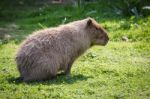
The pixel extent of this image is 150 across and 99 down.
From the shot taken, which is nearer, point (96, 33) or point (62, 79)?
point (62, 79)

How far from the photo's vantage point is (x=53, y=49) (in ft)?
28.1

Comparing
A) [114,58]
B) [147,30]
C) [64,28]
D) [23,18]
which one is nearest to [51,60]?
[64,28]

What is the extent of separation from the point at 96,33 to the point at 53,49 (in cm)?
121

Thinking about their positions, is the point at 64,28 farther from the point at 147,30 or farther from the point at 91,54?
the point at 147,30

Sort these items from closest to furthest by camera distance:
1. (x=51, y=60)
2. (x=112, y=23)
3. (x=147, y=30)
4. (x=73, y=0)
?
1. (x=51, y=60)
2. (x=147, y=30)
3. (x=112, y=23)
4. (x=73, y=0)

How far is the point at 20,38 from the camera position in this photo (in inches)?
532

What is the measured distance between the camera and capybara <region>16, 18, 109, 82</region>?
8.33m

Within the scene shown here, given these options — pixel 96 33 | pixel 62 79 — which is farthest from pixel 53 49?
pixel 96 33

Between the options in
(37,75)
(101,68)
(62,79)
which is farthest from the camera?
(101,68)

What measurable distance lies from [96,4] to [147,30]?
5.53 meters

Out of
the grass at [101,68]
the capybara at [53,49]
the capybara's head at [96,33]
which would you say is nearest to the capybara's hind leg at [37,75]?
the capybara at [53,49]

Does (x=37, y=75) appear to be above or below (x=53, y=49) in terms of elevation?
below

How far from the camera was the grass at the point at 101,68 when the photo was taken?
25.2 ft

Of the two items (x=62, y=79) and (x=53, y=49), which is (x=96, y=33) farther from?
(x=62, y=79)
